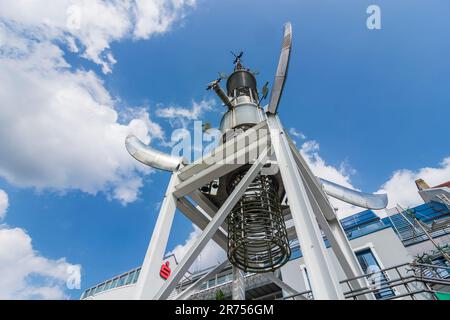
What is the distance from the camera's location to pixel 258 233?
237 inches

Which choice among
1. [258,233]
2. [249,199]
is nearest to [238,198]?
[249,199]

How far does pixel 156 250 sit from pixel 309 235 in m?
3.11

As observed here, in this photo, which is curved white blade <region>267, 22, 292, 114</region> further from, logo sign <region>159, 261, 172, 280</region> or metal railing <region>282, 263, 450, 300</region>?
logo sign <region>159, 261, 172, 280</region>

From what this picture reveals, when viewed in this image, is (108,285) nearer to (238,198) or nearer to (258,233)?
(258,233)

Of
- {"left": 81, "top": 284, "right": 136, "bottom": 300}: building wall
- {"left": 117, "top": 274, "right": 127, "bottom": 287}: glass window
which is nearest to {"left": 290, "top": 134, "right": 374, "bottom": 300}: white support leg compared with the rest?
{"left": 81, "top": 284, "right": 136, "bottom": 300}: building wall

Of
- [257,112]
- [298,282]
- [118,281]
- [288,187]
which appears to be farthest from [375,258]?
[118,281]

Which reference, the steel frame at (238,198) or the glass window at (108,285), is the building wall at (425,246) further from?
the glass window at (108,285)

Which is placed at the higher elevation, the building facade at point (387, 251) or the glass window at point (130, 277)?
the glass window at point (130, 277)

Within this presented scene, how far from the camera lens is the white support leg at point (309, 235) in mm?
3164

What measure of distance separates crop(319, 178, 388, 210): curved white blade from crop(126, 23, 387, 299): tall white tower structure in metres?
0.03

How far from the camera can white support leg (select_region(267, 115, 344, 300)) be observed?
10.4 ft

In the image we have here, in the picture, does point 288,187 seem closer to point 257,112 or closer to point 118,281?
point 257,112

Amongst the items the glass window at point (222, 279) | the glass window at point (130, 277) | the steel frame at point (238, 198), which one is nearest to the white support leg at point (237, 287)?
the steel frame at point (238, 198)

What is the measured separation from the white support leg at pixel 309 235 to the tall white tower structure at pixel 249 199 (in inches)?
0.6
